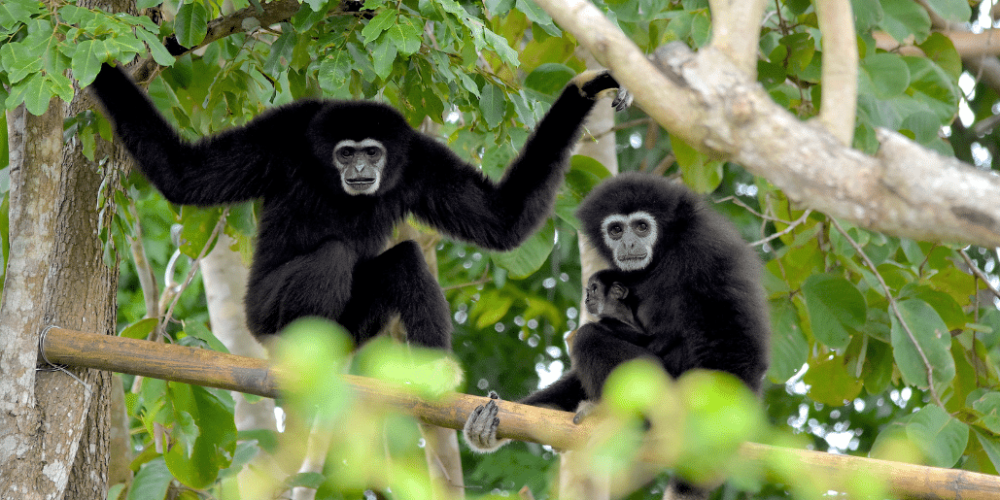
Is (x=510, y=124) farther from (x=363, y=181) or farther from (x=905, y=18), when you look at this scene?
(x=905, y=18)

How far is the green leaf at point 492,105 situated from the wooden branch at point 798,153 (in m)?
2.02

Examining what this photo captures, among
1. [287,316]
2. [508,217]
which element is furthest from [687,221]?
[287,316]

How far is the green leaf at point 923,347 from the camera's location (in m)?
4.12

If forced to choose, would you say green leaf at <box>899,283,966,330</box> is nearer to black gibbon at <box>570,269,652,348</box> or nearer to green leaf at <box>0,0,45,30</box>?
black gibbon at <box>570,269,652,348</box>

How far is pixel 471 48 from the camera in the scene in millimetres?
4090

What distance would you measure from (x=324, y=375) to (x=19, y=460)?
2.54 metres

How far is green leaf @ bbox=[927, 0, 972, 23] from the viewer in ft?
13.6

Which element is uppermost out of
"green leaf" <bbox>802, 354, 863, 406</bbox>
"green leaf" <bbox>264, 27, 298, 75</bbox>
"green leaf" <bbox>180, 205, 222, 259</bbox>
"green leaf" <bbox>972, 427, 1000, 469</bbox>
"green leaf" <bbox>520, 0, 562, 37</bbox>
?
"green leaf" <bbox>520, 0, 562, 37</bbox>

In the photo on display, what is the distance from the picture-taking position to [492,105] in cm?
380

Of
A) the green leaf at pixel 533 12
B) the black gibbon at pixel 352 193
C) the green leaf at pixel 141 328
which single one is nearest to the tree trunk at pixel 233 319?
the green leaf at pixel 141 328

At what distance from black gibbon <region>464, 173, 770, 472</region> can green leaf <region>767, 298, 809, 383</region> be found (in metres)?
0.70

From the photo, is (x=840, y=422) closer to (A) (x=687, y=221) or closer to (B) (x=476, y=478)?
(B) (x=476, y=478)

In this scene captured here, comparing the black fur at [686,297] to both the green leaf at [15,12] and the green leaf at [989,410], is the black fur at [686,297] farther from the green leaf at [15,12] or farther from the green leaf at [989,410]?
the green leaf at [15,12]

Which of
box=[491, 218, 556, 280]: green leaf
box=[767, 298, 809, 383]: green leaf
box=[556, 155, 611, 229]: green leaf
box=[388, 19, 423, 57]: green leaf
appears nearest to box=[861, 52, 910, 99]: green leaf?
box=[767, 298, 809, 383]: green leaf
